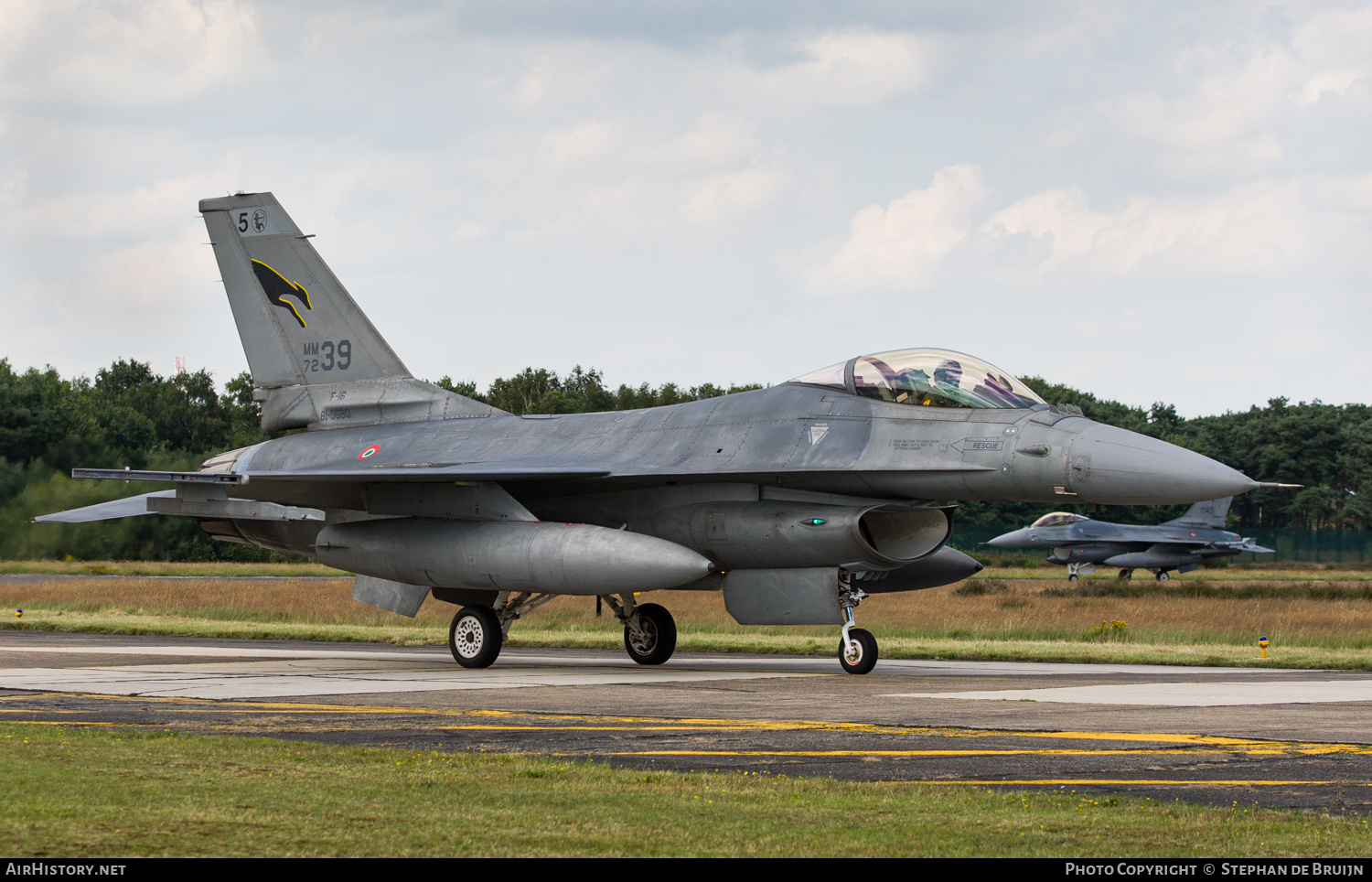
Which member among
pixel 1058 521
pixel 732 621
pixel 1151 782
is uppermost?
pixel 1058 521

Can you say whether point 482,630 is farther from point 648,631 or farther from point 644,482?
point 644,482

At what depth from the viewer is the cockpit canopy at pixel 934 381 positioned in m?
13.4

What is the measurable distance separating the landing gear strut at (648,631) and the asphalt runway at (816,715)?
0.79ft

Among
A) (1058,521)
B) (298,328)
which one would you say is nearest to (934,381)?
(298,328)

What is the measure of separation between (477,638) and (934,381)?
5.83 metres

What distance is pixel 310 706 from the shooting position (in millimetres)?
10336

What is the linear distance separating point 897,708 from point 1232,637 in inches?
514

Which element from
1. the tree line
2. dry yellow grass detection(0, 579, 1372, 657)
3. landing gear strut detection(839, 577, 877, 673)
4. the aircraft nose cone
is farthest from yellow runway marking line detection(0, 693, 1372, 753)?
the tree line

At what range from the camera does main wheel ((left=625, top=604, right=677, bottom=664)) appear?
1591cm

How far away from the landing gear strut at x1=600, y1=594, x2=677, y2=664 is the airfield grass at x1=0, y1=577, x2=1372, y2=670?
11.6ft

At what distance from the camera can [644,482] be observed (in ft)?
48.5

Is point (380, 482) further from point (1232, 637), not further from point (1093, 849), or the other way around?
point (1232, 637)

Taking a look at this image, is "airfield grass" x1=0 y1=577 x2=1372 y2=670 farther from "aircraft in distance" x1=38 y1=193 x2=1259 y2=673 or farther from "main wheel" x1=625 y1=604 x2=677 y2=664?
"aircraft in distance" x1=38 y1=193 x2=1259 y2=673

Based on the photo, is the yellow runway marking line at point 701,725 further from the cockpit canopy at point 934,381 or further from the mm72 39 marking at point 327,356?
the mm72 39 marking at point 327,356
